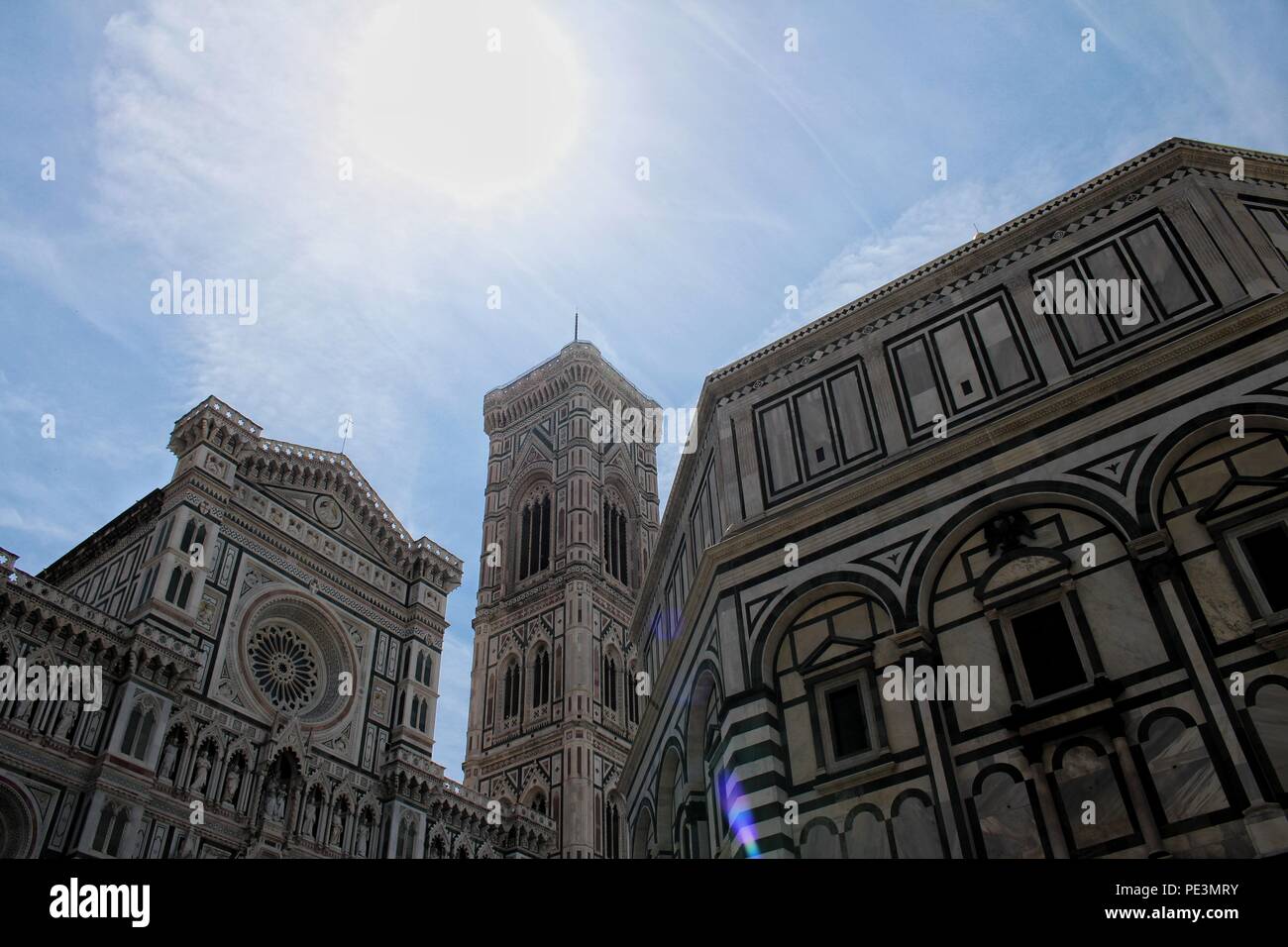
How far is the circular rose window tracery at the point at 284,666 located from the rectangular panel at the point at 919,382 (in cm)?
2261

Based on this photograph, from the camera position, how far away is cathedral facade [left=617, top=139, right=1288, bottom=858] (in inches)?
406

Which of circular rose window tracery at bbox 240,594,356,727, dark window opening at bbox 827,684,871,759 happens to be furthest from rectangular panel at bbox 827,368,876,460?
circular rose window tracery at bbox 240,594,356,727

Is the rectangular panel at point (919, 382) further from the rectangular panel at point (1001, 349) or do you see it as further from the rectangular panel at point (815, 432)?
the rectangular panel at point (815, 432)

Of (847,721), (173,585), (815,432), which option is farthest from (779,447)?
(173,585)

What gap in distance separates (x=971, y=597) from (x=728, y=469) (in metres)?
4.73

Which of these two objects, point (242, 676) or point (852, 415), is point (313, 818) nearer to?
point (242, 676)

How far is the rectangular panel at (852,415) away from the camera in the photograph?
1459 cm

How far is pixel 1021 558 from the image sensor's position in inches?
474

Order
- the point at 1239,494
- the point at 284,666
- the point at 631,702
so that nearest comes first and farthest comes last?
the point at 1239,494, the point at 284,666, the point at 631,702

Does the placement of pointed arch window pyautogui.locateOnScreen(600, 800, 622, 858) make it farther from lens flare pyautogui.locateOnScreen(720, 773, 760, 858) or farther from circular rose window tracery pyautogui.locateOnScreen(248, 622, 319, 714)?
lens flare pyautogui.locateOnScreen(720, 773, 760, 858)

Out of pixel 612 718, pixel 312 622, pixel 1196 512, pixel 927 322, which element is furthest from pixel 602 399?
pixel 1196 512

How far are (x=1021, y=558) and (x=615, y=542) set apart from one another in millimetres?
45005

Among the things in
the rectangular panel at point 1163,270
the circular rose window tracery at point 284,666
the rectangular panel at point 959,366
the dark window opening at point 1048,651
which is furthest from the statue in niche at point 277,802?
the rectangular panel at point 1163,270
